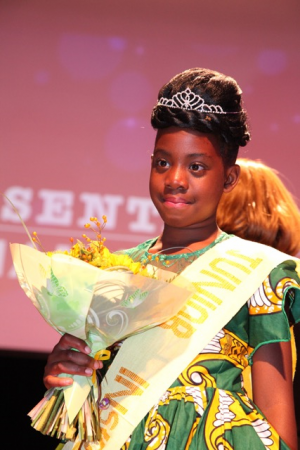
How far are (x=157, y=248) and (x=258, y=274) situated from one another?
254mm

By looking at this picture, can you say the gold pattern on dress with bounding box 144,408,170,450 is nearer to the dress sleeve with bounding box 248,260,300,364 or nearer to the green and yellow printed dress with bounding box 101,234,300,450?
the green and yellow printed dress with bounding box 101,234,300,450

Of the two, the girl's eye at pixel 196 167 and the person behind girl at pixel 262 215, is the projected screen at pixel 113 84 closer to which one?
the person behind girl at pixel 262 215

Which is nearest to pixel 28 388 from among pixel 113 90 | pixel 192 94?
pixel 113 90

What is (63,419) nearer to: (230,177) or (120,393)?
(120,393)

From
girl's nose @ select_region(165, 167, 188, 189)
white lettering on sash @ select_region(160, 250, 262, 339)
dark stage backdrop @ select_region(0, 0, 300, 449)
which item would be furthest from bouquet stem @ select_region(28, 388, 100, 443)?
dark stage backdrop @ select_region(0, 0, 300, 449)

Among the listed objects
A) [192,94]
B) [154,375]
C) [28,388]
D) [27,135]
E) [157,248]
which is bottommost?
[28,388]

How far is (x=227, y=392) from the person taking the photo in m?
1.40

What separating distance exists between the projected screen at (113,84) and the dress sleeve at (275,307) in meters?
1.89

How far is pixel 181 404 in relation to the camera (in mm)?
1379

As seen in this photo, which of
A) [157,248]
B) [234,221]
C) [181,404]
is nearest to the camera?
[181,404]

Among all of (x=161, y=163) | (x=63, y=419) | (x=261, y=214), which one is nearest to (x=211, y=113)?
(x=161, y=163)

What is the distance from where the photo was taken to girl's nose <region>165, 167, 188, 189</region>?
150 centimetres

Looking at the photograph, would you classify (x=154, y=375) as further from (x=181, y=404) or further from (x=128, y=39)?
(x=128, y=39)

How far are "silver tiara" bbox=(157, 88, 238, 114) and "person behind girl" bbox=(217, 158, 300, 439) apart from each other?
963mm
